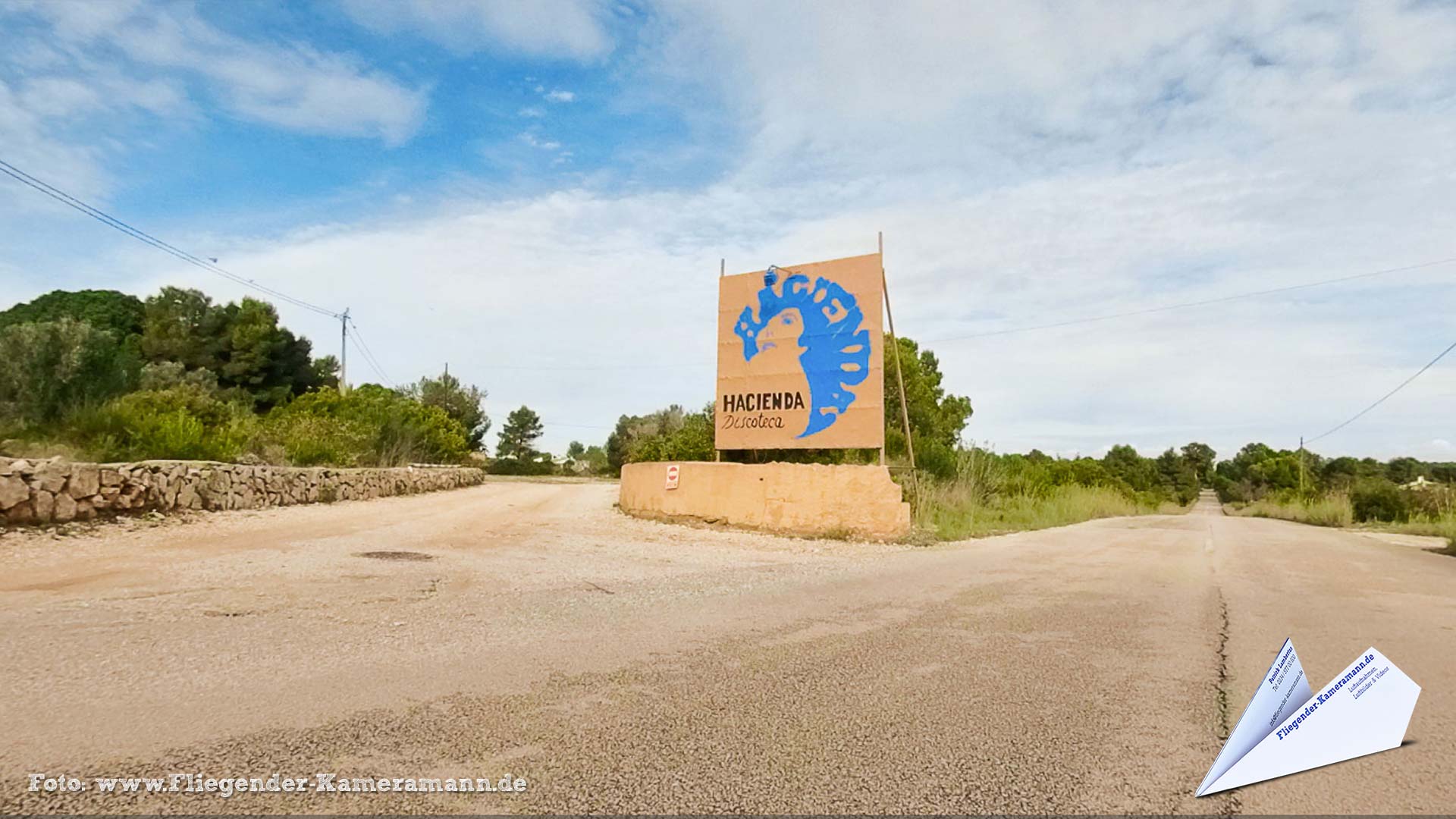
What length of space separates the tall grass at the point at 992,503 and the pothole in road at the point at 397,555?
8822 millimetres

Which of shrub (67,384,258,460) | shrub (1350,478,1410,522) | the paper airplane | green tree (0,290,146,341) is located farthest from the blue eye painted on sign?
green tree (0,290,146,341)

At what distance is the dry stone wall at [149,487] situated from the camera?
10.4m

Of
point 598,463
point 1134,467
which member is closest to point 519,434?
point 598,463

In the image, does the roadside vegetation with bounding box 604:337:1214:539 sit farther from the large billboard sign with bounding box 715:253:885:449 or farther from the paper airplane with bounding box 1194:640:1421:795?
the paper airplane with bounding box 1194:640:1421:795

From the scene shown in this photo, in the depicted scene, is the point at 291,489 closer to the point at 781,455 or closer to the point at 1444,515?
the point at 781,455

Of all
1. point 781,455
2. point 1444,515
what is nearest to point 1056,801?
point 781,455

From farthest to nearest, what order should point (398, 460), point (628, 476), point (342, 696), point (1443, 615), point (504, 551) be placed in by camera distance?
point (398, 460) → point (628, 476) → point (504, 551) → point (1443, 615) → point (342, 696)

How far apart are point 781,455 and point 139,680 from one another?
54.1 ft

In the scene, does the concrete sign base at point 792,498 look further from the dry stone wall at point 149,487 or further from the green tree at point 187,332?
the green tree at point 187,332

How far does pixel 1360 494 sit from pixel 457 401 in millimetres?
52215

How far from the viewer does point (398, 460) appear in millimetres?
29953

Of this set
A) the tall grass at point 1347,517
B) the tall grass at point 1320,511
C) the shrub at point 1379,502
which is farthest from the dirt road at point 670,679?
the shrub at point 1379,502

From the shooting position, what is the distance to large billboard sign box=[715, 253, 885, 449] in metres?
16.5

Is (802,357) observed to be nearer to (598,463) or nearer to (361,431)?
(361,431)
